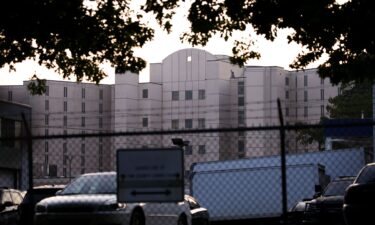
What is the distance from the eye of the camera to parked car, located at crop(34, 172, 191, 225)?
16953 mm

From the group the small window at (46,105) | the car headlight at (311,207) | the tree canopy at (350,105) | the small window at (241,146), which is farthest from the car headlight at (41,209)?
the small window at (46,105)

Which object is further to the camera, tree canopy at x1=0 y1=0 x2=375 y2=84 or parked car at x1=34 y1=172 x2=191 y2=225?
tree canopy at x1=0 y1=0 x2=375 y2=84

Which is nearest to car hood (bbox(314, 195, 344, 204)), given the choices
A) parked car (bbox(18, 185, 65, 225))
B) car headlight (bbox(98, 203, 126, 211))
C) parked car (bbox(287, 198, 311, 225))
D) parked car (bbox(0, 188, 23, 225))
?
parked car (bbox(287, 198, 311, 225))

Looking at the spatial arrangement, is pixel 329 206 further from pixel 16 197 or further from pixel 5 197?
pixel 5 197

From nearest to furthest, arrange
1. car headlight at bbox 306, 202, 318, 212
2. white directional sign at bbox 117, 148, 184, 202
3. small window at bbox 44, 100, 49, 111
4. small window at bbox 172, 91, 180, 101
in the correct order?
white directional sign at bbox 117, 148, 184, 202
car headlight at bbox 306, 202, 318, 212
small window at bbox 172, 91, 180, 101
small window at bbox 44, 100, 49, 111

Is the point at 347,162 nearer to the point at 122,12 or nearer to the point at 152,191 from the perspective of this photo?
the point at 122,12

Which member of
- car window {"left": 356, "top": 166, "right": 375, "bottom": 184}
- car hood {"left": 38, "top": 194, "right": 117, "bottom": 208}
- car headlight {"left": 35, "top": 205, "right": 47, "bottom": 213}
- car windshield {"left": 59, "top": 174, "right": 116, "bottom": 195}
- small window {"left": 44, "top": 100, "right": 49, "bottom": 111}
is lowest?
car headlight {"left": 35, "top": 205, "right": 47, "bottom": 213}

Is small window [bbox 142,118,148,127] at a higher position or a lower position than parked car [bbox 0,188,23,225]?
higher

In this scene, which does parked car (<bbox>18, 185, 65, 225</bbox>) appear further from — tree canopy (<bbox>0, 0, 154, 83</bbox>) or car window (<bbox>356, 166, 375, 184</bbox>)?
car window (<bbox>356, 166, 375, 184</bbox>)

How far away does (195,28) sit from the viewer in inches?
837

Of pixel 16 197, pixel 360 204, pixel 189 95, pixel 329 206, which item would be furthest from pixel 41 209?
pixel 189 95

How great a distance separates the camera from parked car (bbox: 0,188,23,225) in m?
21.8

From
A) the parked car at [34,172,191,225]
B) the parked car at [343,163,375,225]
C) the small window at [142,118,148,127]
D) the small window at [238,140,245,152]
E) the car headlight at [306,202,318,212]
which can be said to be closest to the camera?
the parked car at [343,163,375,225]

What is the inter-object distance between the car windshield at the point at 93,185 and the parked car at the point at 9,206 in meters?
3.56
